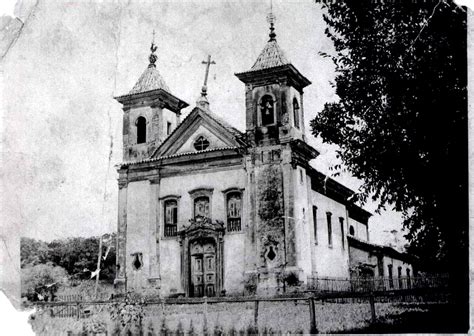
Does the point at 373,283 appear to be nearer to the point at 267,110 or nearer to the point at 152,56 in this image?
the point at 267,110

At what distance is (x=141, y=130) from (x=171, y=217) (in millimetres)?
1532

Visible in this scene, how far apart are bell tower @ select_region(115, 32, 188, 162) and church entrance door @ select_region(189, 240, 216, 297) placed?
167 centimetres

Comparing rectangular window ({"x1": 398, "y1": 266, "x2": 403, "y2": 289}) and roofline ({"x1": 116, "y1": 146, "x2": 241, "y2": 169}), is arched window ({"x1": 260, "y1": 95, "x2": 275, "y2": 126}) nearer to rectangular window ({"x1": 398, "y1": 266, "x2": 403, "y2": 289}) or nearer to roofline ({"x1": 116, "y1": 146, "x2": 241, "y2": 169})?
roofline ({"x1": 116, "y1": 146, "x2": 241, "y2": 169})

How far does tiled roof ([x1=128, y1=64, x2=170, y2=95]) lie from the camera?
7.47 meters

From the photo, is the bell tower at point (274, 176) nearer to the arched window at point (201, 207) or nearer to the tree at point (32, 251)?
the arched window at point (201, 207)

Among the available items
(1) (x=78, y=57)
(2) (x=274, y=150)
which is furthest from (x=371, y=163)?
(1) (x=78, y=57)

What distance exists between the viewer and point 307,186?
A: 8.32 m

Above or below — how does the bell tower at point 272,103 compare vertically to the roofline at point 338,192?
above

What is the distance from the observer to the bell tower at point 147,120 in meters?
8.78

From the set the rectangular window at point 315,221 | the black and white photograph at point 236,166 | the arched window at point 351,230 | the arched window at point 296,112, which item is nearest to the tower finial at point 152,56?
the black and white photograph at point 236,166

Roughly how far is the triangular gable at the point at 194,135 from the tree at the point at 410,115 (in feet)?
8.61

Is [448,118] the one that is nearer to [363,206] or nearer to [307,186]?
[363,206]

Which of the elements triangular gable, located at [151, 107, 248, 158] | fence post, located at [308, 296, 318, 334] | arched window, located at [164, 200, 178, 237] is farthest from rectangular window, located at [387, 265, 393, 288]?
arched window, located at [164, 200, 178, 237]

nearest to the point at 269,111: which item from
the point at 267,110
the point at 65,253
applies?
the point at 267,110
